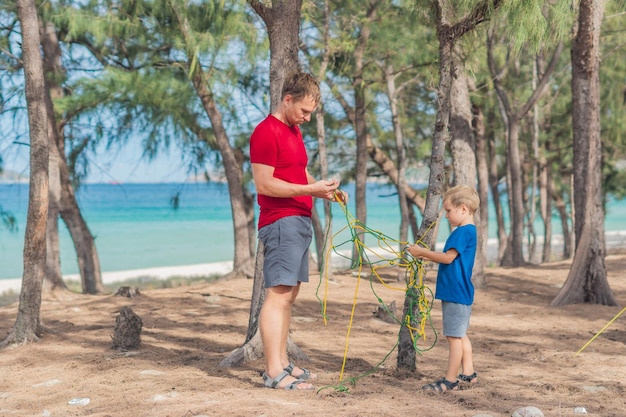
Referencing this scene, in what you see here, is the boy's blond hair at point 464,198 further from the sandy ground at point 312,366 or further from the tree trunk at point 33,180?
the tree trunk at point 33,180

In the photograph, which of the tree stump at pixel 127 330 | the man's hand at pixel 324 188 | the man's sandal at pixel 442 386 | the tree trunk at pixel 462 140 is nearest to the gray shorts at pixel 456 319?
the man's sandal at pixel 442 386

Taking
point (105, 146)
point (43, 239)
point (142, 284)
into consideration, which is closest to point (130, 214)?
point (142, 284)

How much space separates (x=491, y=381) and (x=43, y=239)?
11.6ft

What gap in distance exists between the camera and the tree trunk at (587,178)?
25.8 ft

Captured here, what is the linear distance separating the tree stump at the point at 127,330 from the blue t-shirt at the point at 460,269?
2.25 metres

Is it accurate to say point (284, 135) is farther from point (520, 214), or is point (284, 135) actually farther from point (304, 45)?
point (520, 214)

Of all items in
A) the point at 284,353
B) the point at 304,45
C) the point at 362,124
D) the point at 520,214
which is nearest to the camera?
the point at 284,353

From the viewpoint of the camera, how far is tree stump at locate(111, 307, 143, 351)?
5203 mm

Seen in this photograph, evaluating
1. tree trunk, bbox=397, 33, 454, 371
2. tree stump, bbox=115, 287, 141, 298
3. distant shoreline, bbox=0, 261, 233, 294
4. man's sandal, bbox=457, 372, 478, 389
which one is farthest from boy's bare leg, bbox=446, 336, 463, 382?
distant shoreline, bbox=0, 261, 233, 294

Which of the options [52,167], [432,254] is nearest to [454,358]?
[432,254]

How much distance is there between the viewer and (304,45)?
445 inches

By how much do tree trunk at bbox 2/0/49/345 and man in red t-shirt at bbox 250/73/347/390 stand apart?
8.36 feet

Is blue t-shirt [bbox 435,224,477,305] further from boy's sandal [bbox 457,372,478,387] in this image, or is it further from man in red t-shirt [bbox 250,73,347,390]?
man in red t-shirt [bbox 250,73,347,390]

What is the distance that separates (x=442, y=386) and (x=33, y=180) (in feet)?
11.6
